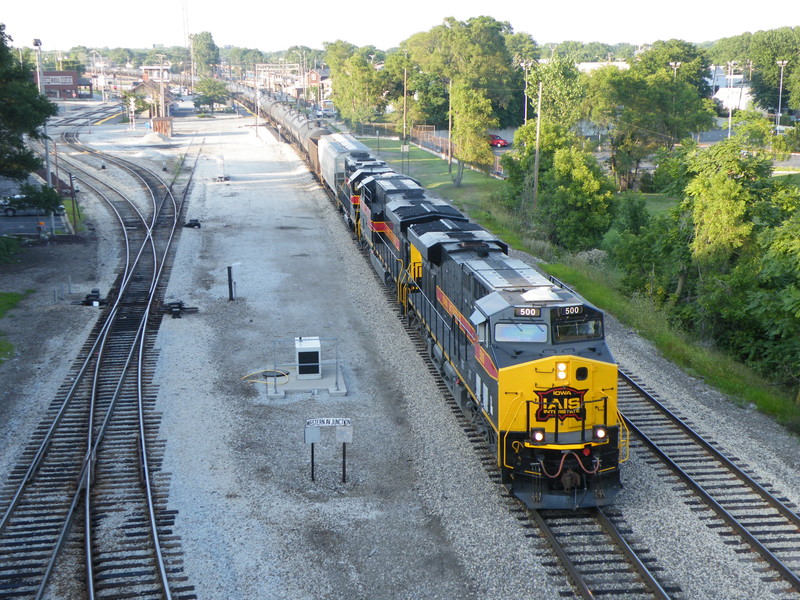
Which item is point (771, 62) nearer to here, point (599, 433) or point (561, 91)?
point (561, 91)

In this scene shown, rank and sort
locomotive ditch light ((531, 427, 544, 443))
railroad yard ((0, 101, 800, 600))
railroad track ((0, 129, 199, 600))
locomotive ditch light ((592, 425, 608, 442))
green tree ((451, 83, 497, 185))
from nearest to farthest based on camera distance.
Result: 1. railroad track ((0, 129, 199, 600))
2. railroad yard ((0, 101, 800, 600))
3. locomotive ditch light ((531, 427, 544, 443))
4. locomotive ditch light ((592, 425, 608, 442))
5. green tree ((451, 83, 497, 185))

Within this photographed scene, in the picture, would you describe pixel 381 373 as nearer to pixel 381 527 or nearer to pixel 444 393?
pixel 444 393

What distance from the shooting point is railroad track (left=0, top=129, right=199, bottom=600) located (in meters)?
12.2

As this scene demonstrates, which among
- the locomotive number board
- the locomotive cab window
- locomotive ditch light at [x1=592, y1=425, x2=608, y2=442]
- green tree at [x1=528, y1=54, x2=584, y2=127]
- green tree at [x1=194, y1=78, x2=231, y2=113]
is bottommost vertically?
locomotive ditch light at [x1=592, y1=425, x2=608, y2=442]

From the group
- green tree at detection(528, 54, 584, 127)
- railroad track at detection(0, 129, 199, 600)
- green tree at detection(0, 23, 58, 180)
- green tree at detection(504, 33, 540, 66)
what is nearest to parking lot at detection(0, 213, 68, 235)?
green tree at detection(0, 23, 58, 180)

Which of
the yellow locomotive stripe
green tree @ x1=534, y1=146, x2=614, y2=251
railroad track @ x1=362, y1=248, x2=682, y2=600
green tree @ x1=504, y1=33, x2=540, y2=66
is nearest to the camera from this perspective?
railroad track @ x1=362, y1=248, x2=682, y2=600

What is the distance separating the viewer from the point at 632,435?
17469 mm

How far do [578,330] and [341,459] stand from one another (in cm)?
593

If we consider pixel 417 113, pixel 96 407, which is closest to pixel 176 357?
pixel 96 407

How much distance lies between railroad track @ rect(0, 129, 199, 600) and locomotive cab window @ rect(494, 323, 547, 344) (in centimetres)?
684

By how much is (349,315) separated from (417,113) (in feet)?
210

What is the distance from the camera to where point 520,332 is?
551 inches

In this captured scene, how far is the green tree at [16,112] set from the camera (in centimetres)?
3212

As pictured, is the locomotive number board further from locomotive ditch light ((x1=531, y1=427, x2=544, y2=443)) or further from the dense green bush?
the dense green bush
